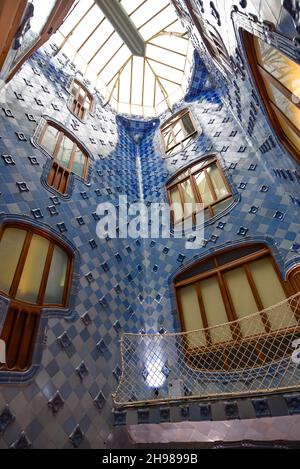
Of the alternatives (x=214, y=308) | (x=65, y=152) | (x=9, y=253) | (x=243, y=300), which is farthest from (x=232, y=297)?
(x=65, y=152)

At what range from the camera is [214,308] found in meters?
5.46

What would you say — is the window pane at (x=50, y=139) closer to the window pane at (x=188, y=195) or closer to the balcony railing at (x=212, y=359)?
the window pane at (x=188, y=195)

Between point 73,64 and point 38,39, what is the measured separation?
174 inches

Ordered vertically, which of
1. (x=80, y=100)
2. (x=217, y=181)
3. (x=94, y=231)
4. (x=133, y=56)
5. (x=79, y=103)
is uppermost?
(x=133, y=56)

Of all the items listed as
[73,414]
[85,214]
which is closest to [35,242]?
[85,214]

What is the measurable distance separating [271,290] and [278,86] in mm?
3269

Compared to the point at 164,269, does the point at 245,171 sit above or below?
above

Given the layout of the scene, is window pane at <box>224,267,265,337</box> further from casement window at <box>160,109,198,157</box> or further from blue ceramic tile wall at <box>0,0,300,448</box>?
casement window at <box>160,109,198,157</box>

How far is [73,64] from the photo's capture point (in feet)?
32.4

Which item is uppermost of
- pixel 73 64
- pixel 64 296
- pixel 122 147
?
pixel 73 64

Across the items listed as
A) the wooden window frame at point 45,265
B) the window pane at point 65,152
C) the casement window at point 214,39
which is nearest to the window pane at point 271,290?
the wooden window frame at point 45,265

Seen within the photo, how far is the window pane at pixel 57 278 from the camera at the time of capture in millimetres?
4618

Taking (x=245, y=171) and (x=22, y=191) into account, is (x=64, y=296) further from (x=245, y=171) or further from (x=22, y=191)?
(x=245, y=171)

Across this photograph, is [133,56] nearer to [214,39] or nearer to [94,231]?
[214,39]
